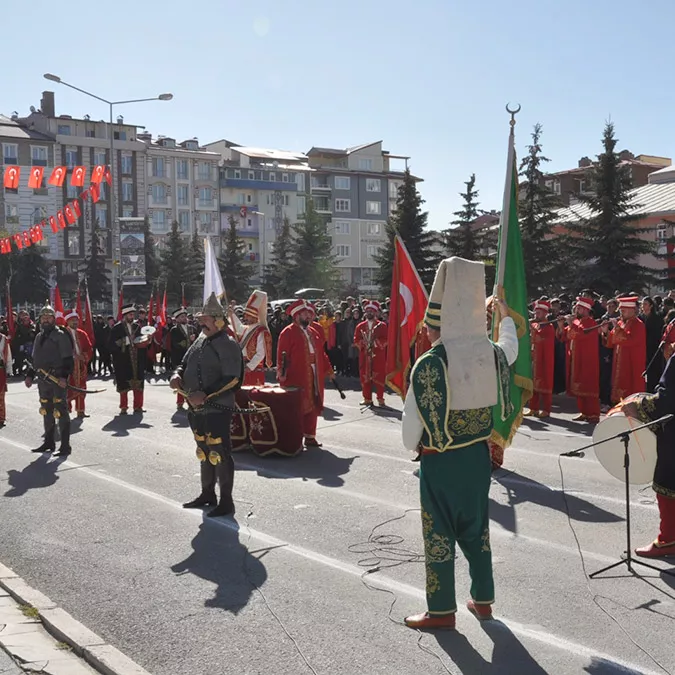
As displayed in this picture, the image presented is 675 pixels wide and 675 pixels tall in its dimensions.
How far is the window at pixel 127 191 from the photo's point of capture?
81062mm

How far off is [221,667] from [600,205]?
30.5 m

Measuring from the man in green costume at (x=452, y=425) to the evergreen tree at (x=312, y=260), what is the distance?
58.0 meters

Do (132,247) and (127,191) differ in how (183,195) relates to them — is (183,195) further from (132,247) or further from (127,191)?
(132,247)

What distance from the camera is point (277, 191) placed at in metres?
91.4

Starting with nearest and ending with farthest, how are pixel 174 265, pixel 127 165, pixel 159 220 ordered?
pixel 174 265 < pixel 127 165 < pixel 159 220

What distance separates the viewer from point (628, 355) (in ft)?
47.9

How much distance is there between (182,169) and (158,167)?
2511mm

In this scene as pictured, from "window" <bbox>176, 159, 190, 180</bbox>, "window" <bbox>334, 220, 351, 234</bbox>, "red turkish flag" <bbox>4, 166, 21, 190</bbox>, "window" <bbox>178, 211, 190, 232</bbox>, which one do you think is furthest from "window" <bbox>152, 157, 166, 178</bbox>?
"red turkish flag" <bbox>4, 166, 21, 190</bbox>

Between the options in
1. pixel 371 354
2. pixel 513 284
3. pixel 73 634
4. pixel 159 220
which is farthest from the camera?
pixel 159 220

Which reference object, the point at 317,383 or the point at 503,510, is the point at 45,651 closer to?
the point at 503,510

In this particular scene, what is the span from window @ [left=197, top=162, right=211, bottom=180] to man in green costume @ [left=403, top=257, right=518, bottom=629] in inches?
3311

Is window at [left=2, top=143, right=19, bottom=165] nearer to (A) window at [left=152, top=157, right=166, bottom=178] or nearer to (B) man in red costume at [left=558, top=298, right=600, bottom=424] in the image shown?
(A) window at [left=152, top=157, right=166, bottom=178]

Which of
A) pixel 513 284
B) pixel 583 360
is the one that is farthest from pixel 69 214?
Result: pixel 513 284

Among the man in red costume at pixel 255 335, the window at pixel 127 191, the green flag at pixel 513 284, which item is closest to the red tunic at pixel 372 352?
the man in red costume at pixel 255 335
